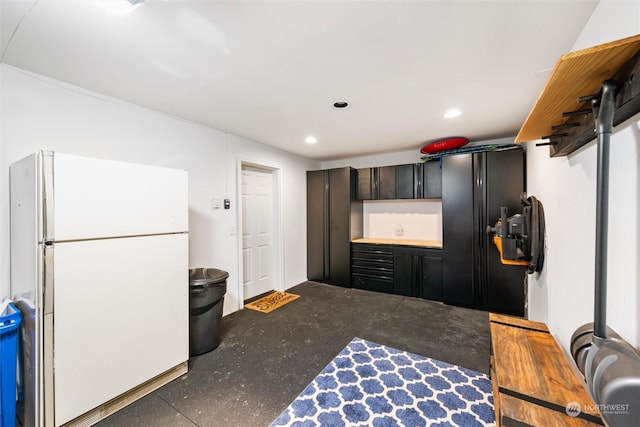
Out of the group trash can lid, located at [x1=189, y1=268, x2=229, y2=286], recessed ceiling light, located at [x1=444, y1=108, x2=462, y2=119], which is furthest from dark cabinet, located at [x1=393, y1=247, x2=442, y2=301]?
trash can lid, located at [x1=189, y1=268, x2=229, y2=286]

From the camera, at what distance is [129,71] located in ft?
5.82

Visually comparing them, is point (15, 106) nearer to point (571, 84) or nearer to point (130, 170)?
point (130, 170)

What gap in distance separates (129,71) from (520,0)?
2.40 metres

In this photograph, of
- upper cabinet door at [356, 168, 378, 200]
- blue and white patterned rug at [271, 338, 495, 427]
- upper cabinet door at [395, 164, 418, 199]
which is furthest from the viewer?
upper cabinet door at [356, 168, 378, 200]

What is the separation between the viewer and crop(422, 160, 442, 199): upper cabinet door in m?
3.77

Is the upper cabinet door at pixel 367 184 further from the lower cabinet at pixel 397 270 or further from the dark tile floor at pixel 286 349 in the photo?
the dark tile floor at pixel 286 349

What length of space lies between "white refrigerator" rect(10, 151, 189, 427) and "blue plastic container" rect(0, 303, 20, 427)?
0.22 ft

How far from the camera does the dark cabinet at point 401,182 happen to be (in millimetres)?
3827

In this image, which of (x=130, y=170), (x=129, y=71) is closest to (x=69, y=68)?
(x=129, y=71)

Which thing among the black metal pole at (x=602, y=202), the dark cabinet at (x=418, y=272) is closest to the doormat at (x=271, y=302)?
the dark cabinet at (x=418, y=272)

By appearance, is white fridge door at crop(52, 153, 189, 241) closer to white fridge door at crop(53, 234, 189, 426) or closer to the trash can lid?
white fridge door at crop(53, 234, 189, 426)

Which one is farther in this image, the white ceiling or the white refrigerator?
the white refrigerator

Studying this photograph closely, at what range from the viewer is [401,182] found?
13.4ft

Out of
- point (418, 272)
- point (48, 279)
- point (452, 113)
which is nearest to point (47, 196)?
point (48, 279)
